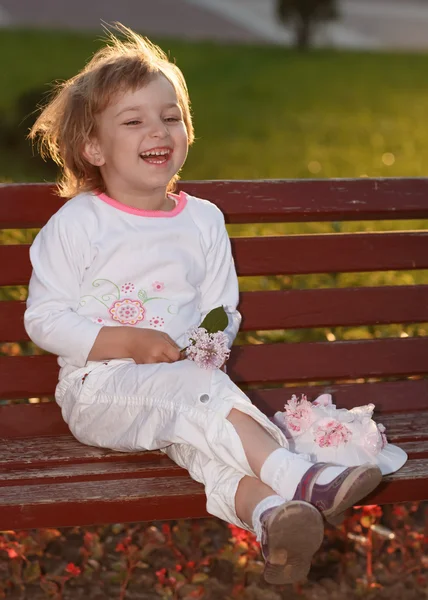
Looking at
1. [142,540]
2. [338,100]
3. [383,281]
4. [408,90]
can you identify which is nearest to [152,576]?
[142,540]

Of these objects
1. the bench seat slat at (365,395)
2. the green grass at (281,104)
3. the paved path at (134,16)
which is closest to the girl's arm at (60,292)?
the bench seat slat at (365,395)

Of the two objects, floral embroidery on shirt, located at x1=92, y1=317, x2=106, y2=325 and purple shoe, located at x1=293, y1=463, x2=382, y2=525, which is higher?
floral embroidery on shirt, located at x1=92, y1=317, x2=106, y2=325

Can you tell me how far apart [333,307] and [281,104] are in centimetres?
1150

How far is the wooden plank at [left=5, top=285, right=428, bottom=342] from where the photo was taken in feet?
13.6

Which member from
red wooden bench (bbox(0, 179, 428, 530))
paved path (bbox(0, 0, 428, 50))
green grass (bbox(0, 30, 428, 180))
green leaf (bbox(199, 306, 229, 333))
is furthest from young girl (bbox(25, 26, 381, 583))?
paved path (bbox(0, 0, 428, 50))

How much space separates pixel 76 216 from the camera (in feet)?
12.0

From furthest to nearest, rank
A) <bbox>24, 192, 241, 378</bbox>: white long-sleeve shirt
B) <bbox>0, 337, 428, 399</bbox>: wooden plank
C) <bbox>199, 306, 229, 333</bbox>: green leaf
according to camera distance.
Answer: <bbox>0, 337, 428, 399</bbox>: wooden plank
<bbox>24, 192, 241, 378</bbox>: white long-sleeve shirt
<bbox>199, 306, 229, 333</bbox>: green leaf

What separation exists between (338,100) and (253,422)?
520 inches

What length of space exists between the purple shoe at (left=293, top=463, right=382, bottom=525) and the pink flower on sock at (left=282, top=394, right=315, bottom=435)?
0.41 metres

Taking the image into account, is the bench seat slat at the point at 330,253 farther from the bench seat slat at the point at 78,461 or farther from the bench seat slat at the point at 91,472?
the bench seat slat at the point at 91,472

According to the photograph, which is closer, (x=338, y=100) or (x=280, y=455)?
(x=280, y=455)

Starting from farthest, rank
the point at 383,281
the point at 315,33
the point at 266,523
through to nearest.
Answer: the point at 315,33, the point at 383,281, the point at 266,523

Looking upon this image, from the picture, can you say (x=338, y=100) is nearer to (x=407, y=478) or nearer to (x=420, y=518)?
(x=420, y=518)

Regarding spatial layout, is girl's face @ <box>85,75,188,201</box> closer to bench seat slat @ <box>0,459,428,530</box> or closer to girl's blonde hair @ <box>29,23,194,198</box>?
girl's blonde hair @ <box>29,23,194,198</box>
